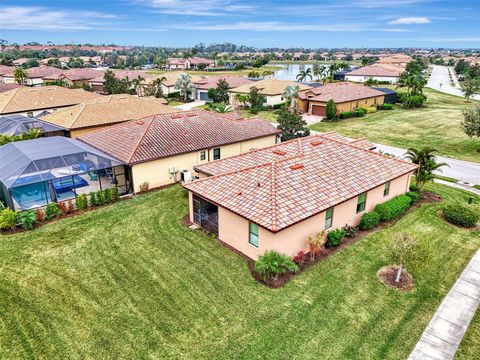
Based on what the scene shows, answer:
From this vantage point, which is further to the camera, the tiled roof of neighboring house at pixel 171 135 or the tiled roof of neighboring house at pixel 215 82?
the tiled roof of neighboring house at pixel 215 82

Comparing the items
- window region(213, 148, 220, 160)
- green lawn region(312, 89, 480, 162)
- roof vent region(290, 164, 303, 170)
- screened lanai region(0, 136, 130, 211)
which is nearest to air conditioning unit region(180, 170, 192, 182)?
window region(213, 148, 220, 160)

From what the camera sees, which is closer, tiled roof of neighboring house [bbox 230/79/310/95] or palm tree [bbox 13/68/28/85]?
tiled roof of neighboring house [bbox 230/79/310/95]

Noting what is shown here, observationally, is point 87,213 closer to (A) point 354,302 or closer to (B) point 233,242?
(B) point 233,242

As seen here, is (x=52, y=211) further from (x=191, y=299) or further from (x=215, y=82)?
(x=215, y=82)

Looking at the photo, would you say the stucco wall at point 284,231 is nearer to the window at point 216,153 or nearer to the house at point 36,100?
the window at point 216,153

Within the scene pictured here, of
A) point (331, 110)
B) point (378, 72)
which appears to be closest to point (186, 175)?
point (331, 110)

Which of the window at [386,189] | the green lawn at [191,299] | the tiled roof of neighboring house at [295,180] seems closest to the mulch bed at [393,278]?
the green lawn at [191,299]

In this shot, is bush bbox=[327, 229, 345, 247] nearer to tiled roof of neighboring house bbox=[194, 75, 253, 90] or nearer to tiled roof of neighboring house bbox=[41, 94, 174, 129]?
tiled roof of neighboring house bbox=[41, 94, 174, 129]
